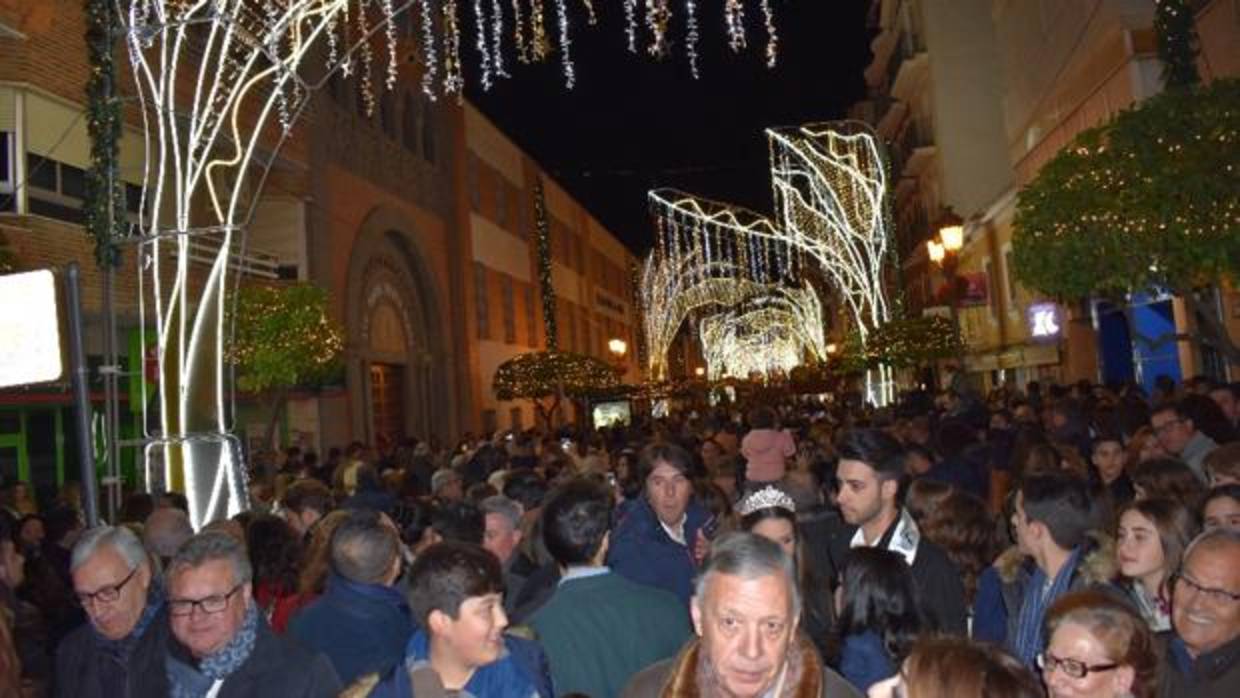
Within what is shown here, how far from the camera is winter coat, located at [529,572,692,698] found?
479 centimetres

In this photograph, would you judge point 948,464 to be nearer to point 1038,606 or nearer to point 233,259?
point 1038,606

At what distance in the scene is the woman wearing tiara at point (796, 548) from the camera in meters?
5.82

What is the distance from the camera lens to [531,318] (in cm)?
4581

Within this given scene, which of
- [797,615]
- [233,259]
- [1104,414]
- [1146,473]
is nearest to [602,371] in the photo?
[233,259]

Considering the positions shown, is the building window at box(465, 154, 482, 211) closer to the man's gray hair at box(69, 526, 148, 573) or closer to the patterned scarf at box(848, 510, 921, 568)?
the patterned scarf at box(848, 510, 921, 568)

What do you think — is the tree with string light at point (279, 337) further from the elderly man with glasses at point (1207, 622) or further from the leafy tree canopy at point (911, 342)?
the elderly man with glasses at point (1207, 622)

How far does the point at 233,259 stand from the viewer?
74.4ft

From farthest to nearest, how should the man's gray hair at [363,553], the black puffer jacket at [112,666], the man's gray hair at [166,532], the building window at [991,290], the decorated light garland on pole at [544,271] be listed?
the decorated light garland on pole at [544,271] → the building window at [991,290] → the man's gray hair at [166,532] → the man's gray hair at [363,553] → the black puffer jacket at [112,666]

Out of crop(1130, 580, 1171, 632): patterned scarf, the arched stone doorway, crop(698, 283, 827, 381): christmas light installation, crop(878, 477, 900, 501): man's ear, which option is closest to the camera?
crop(1130, 580, 1171, 632): patterned scarf

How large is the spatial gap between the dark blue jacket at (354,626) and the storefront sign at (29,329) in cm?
181

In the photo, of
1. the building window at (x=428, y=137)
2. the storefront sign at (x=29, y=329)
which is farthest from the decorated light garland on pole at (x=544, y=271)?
the storefront sign at (x=29, y=329)

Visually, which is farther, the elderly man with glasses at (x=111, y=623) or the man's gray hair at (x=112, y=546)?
the man's gray hair at (x=112, y=546)

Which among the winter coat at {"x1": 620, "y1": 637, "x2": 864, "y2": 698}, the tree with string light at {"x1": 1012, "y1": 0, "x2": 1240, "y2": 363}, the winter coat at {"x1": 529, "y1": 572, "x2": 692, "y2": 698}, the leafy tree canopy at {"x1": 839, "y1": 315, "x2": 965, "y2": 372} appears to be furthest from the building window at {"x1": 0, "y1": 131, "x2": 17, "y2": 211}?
the leafy tree canopy at {"x1": 839, "y1": 315, "x2": 965, "y2": 372}

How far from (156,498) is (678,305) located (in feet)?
183
